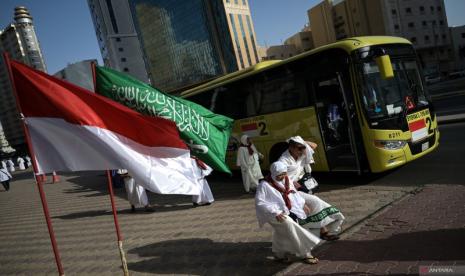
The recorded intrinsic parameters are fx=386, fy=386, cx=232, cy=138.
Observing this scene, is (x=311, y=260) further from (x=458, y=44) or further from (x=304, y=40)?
(x=304, y=40)

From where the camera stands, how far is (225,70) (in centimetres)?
8969

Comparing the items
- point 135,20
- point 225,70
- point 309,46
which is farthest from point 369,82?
point 135,20

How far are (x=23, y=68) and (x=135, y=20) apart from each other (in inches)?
4595

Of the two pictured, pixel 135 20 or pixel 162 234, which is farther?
pixel 135 20

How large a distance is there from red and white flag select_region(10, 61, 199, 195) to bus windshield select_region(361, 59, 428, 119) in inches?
A: 200

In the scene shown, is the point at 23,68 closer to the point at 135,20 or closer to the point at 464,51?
the point at 464,51

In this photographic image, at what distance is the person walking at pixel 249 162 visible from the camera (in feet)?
31.6

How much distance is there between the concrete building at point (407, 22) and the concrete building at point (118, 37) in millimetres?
59517

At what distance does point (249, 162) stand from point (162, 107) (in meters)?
4.70

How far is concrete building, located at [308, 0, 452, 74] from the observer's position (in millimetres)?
63906

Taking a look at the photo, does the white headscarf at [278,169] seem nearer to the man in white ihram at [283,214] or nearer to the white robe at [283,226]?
the man in white ihram at [283,214]

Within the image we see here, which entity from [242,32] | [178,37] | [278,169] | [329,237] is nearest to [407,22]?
[242,32]

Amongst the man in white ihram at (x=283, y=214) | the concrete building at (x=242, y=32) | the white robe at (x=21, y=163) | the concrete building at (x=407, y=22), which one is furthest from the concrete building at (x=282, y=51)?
the man in white ihram at (x=283, y=214)

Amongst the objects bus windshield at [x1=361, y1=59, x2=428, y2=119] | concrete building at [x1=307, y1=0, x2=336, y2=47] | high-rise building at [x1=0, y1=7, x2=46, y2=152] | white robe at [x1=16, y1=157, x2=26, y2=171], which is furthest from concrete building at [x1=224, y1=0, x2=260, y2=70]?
bus windshield at [x1=361, y1=59, x2=428, y2=119]
